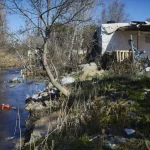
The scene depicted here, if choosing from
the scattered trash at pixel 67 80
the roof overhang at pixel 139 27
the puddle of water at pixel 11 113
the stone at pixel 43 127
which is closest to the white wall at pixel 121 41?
the roof overhang at pixel 139 27

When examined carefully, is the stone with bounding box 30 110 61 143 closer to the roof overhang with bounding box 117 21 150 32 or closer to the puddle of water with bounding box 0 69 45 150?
the puddle of water with bounding box 0 69 45 150

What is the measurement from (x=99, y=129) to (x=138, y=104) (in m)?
1.44

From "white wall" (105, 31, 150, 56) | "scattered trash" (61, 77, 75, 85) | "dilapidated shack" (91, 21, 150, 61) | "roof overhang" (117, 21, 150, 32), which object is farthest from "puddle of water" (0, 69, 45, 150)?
"roof overhang" (117, 21, 150, 32)

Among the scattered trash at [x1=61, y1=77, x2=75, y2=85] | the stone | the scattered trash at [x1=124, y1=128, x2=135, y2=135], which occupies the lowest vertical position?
the stone

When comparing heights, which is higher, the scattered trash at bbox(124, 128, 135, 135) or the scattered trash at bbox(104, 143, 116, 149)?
the scattered trash at bbox(124, 128, 135, 135)

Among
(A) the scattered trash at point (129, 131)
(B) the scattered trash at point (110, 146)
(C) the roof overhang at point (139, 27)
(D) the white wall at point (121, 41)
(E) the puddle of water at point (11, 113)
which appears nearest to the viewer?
(B) the scattered trash at point (110, 146)

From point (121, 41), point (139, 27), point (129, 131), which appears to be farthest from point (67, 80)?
point (121, 41)

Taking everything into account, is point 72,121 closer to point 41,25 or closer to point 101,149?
point 101,149

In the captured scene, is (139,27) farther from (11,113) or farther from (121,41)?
(11,113)

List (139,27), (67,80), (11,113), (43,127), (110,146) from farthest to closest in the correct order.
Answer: (139,27), (67,80), (11,113), (43,127), (110,146)

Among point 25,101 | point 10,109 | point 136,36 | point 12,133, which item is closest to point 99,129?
point 12,133

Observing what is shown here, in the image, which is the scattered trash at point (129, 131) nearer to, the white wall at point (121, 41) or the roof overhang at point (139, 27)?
the roof overhang at point (139, 27)

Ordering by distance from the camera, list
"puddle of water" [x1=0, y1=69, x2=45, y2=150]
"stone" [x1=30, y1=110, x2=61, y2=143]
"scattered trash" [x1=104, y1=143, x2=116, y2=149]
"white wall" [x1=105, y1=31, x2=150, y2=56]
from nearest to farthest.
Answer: "scattered trash" [x1=104, y1=143, x2=116, y2=149]
"stone" [x1=30, y1=110, x2=61, y2=143]
"puddle of water" [x1=0, y1=69, x2=45, y2=150]
"white wall" [x1=105, y1=31, x2=150, y2=56]

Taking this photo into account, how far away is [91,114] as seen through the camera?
21.4 ft
